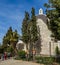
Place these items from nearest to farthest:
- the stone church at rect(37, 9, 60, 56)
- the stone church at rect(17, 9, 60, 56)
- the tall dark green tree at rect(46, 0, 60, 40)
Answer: the tall dark green tree at rect(46, 0, 60, 40) < the stone church at rect(37, 9, 60, 56) < the stone church at rect(17, 9, 60, 56)

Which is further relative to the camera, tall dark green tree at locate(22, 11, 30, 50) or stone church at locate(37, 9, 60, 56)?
stone church at locate(37, 9, 60, 56)

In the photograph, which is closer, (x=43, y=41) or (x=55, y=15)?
(x=55, y=15)

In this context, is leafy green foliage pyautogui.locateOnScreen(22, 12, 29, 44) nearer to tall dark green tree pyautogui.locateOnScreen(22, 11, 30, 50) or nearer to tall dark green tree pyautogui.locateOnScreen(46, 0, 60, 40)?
tall dark green tree pyautogui.locateOnScreen(22, 11, 30, 50)

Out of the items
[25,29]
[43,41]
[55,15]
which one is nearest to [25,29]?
[25,29]

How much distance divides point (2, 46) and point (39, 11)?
66.1ft

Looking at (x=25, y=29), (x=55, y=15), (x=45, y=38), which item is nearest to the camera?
(x=55, y=15)

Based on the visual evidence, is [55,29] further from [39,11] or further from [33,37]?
[39,11]

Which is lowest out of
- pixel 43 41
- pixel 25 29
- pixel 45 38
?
pixel 43 41

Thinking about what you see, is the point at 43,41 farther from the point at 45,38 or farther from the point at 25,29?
the point at 25,29

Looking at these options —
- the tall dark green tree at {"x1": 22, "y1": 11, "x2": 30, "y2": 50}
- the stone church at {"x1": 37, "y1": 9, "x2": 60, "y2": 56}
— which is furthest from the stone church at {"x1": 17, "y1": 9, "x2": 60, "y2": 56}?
the tall dark green tree at {"x1": 22, "y1": 11, "x2": 30, "y2": 50}

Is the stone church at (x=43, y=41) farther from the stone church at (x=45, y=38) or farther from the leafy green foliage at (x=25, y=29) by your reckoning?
the leafy green foliage at (x=25, y=29)

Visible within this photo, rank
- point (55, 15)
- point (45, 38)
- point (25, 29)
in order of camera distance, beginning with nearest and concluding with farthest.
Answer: point (55, 15), point (25, 29), point (45, 38)

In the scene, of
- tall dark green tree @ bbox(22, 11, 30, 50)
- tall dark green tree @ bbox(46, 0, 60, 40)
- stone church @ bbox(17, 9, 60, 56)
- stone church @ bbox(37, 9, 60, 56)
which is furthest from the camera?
stone church @ bbox(17, 9, 60, 56)

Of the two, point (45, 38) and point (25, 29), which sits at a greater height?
point (25, 29)
